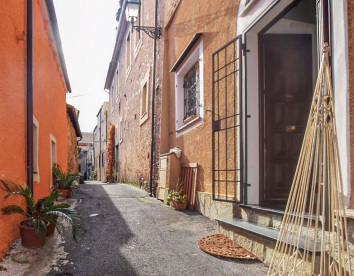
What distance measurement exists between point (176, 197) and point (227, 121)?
6.65ft

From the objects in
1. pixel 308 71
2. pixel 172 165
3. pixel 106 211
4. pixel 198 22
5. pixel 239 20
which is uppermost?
pixel 198 22

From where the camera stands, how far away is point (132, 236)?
4.16 m

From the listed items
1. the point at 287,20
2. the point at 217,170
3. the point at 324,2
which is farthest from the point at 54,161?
the point at 324,2

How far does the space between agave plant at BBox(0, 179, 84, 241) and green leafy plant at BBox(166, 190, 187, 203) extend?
2.60 m

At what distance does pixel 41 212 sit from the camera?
3.79 metres

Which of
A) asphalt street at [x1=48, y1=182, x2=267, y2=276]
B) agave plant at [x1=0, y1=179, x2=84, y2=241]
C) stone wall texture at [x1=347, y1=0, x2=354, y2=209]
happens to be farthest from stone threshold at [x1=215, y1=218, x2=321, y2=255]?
agave plant at [x1=0, y1=179, x2=84, y2=241]

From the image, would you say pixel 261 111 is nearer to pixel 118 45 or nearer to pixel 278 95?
pixel 278 95

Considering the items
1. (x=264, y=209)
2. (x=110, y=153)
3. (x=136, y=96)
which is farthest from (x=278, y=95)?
(x=110, y=153)

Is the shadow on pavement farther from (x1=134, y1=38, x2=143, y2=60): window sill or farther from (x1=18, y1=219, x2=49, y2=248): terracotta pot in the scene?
(x1=134, y1=38, x2=143, y2=60): window sill

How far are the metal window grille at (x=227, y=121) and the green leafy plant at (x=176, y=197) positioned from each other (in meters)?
1.12

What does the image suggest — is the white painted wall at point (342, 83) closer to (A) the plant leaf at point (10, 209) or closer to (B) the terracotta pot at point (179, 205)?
(A) the plant leaf at point (10, 209)

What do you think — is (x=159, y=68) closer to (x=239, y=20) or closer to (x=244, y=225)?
(x=239, y=20)

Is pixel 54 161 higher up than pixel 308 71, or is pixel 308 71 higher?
pixel 308 71

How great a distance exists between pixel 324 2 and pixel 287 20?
1908mm
